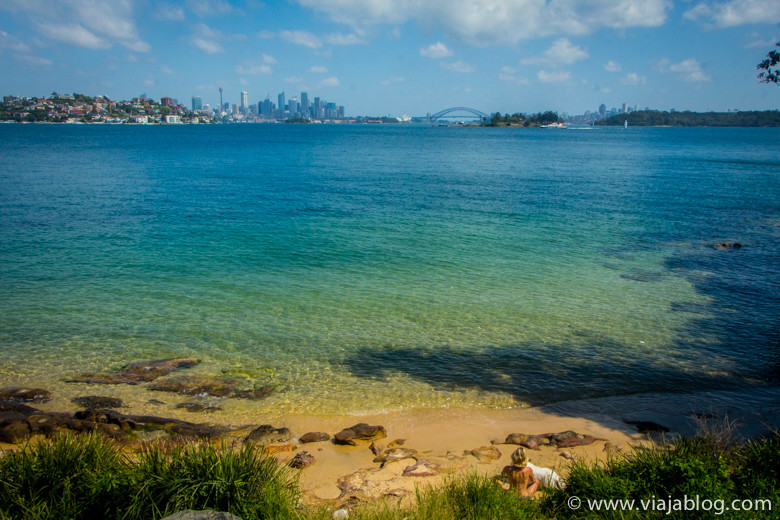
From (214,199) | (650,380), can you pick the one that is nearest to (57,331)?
(650,380)

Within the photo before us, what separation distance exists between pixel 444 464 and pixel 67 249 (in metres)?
25.0

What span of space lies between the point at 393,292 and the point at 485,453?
36.7 ft

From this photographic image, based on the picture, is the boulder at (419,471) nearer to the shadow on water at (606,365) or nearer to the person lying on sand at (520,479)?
the person lying on sand at (520,479)

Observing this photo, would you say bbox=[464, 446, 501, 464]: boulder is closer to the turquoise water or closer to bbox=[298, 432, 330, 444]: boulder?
the turquoise water

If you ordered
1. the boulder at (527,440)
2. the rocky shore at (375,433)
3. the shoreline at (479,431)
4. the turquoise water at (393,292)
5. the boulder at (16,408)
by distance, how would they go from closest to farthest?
the shoreline at (479,431)
the rocky shore at (375,433)
the boulder at (527,440)
the boulder at (16,408)
the turquoise water at (393,292)

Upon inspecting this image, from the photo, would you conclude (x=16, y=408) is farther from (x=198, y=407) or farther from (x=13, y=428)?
(x=198, y=407)

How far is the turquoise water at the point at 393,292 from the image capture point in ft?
48.6

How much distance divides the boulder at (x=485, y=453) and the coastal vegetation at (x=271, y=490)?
2457 millimetres

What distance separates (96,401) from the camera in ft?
42.9

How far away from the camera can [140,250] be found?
2752 centimetres

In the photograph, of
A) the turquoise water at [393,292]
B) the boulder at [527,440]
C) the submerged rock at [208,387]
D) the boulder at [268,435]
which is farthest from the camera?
the turquoise water at [393,292]

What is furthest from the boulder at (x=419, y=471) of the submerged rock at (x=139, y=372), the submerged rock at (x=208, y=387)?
the submerged rock at (x=139, y=372)

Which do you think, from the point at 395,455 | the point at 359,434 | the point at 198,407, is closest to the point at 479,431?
the point at 395,455

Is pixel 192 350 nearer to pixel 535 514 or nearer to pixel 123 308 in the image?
pixel 123 308
